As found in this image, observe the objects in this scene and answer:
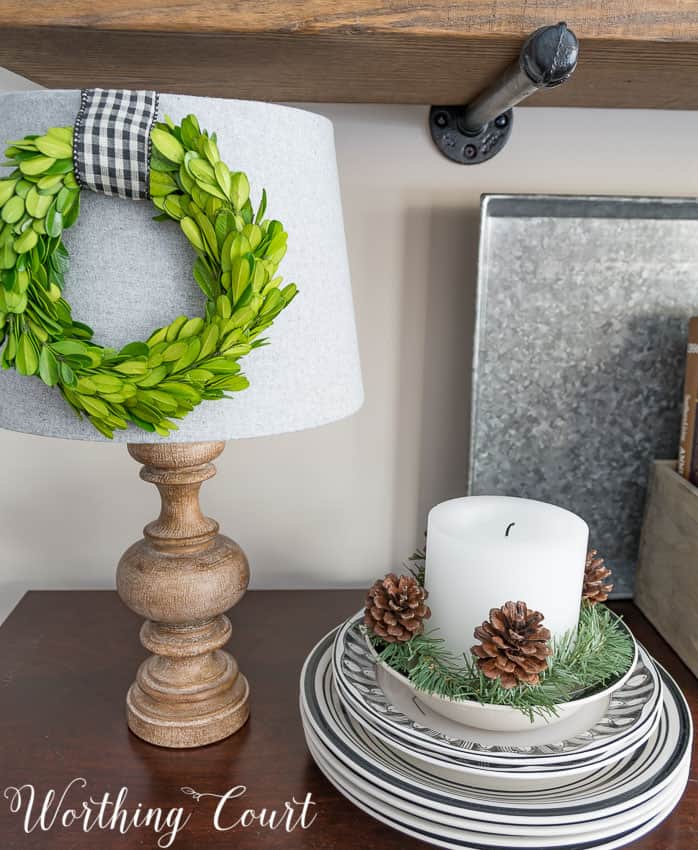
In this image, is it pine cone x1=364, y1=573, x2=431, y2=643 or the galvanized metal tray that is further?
the galvanized metal tray

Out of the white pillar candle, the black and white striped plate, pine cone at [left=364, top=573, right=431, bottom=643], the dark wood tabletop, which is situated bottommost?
the dark wood tabletop

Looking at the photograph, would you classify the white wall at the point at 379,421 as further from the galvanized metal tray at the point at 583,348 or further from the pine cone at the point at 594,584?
the pine cone at the point at 594,584

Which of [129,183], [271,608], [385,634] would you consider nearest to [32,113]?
[129,183]

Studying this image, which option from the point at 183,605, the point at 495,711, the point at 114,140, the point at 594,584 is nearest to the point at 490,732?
the point at 495,711

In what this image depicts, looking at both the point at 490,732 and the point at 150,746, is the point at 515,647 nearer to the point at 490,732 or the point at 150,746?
the point at 490,732

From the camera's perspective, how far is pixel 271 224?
1.56 feet

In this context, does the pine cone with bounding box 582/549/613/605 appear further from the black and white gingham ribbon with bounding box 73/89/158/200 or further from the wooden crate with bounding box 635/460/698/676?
the black and white gingham ribbon with bounding box 73/89/158/200

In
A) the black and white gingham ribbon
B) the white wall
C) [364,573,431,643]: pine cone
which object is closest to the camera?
the black and white gingham ribbon

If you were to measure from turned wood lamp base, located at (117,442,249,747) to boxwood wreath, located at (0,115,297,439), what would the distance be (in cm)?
11

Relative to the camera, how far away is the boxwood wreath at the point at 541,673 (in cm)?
52

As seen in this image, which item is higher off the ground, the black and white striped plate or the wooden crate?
the wooden crate

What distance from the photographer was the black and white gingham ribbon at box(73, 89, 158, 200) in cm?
45

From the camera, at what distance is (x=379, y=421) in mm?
869

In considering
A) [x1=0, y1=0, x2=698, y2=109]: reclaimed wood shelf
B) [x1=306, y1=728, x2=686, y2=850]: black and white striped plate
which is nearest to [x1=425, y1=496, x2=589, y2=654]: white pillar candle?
[x1=306, y1=728, x2=686, y2=850]: black and white striped plate
